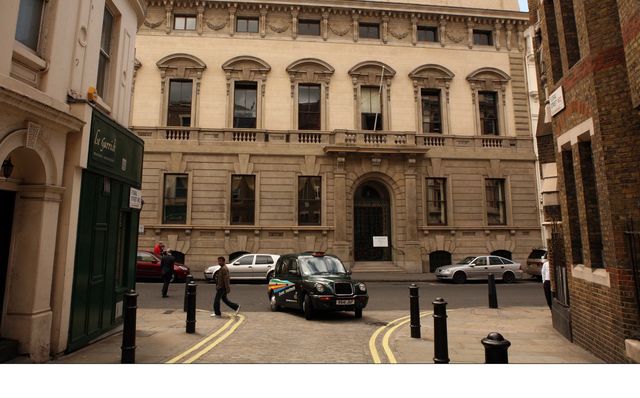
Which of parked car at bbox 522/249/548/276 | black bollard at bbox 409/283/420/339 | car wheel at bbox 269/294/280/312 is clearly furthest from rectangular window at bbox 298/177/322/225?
black bollard at bbox 409/283/420/339

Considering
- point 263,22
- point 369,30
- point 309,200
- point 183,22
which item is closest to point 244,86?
point 263,22

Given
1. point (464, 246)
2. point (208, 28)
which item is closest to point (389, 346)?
point (464, 246)

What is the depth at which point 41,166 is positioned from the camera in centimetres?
569

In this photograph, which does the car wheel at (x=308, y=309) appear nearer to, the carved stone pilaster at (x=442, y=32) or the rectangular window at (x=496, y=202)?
the rectangular window at (x=496, y=202)

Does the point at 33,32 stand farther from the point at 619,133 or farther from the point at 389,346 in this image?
the point at 619,133

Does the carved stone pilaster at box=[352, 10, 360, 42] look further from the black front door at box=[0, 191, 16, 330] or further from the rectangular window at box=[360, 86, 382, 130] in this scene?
the black front door at box=[0, 191, 16, 330]

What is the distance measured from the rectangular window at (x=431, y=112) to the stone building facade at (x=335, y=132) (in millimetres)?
100

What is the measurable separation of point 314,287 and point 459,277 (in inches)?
467

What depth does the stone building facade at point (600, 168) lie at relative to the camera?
559cm

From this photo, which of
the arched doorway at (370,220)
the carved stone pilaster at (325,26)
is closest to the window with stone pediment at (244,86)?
the carved stone pilaster at (325,26)

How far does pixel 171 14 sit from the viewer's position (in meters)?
23.2

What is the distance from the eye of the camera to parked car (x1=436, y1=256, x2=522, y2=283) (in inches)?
745

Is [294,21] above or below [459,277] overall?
above

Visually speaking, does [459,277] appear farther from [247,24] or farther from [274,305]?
[247,24]
